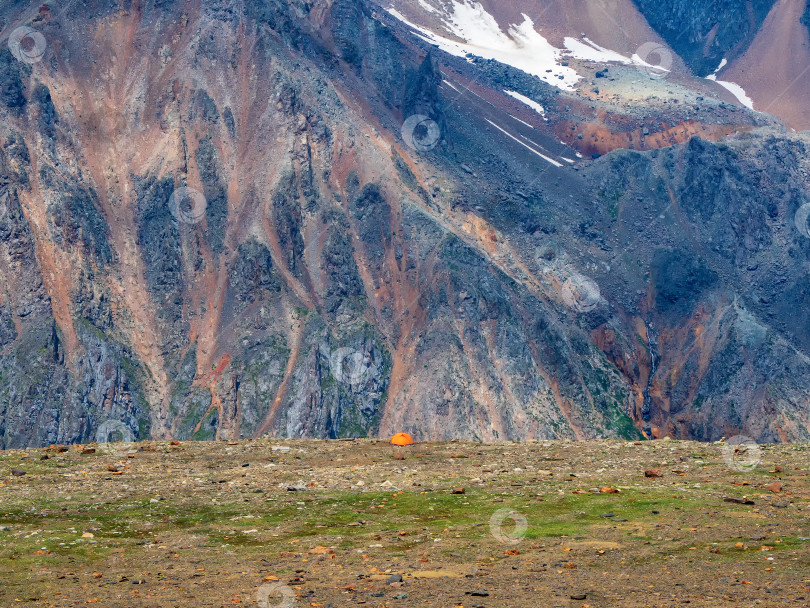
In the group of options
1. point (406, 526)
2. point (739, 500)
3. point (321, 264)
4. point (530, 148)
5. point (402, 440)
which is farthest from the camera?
point (530, 148)

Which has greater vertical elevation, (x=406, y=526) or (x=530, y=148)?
(x=530, y=148)

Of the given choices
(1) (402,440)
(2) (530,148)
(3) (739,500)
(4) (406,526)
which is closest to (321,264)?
(2) (530,148)

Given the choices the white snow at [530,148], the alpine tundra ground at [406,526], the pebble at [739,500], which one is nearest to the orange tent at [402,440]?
the alpine tundra ground at [406,526]

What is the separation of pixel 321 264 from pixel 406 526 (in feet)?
405

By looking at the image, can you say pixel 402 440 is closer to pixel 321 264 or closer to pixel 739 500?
pixel 739 500

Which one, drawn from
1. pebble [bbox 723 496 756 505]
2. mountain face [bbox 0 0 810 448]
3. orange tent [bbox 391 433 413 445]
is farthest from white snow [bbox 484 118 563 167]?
pebble [bbox 723 496 756 505]

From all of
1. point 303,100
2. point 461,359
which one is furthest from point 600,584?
point 303,100

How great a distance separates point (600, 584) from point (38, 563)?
1596cm

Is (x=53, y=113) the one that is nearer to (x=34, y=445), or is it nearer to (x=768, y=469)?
(x=34, y=445)

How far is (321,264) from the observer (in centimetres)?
15675

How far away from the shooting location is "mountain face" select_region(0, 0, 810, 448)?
14250 centimetres

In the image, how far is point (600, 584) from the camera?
1088 inches

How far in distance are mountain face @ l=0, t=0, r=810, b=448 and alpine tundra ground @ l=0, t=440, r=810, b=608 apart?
9384 centimetres

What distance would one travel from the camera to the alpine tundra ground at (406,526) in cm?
2770
